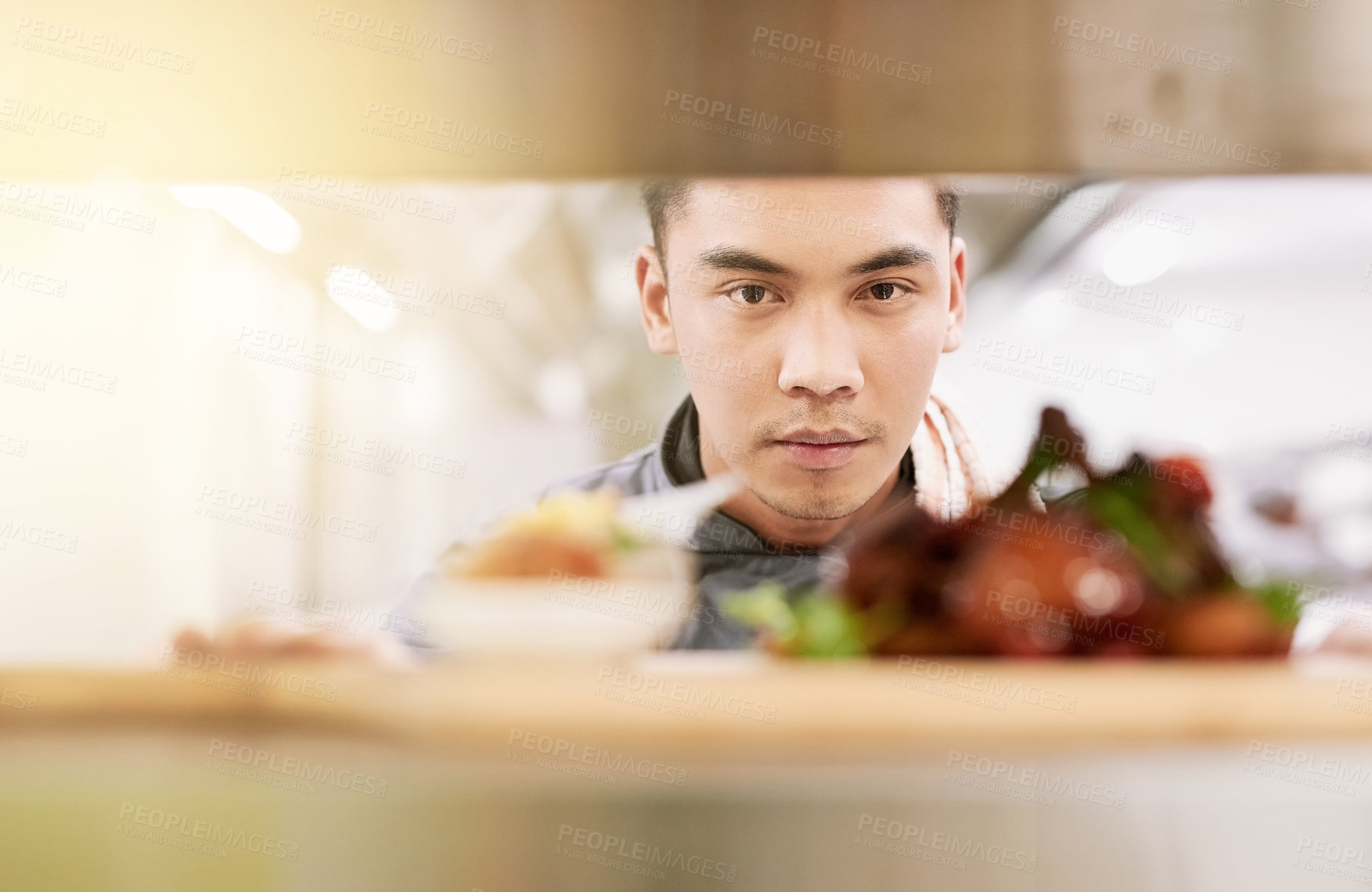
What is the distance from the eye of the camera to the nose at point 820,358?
16.8 inches

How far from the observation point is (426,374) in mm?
633

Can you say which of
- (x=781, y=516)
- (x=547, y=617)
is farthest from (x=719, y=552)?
(x=547, y=617)

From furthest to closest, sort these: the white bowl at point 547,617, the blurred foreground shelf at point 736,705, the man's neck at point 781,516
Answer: the man's neck at point 781,516 < the white bowl at point 547,617 < the blurred foreground shelf at point 736,705

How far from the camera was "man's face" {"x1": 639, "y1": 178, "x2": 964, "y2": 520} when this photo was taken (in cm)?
43

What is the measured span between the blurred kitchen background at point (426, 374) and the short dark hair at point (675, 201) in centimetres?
2

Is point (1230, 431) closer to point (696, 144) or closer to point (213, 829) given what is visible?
point (696, 144)

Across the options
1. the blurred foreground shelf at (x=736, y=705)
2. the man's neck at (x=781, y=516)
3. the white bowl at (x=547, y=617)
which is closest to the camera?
the blurred foreground shelf at (x=736, y=705)

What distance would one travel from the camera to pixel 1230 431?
0.61 metres

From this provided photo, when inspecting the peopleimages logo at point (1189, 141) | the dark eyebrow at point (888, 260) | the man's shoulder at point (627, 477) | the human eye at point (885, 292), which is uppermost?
the dark eyebrow at point (888, 260)

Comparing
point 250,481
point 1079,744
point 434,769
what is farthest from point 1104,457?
point 250,481

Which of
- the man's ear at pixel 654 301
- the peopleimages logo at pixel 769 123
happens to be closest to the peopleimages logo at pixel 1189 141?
the peopleimages logo at pixel 769 123

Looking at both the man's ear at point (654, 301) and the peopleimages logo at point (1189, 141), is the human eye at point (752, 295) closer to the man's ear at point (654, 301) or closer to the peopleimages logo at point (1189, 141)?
the man's ear at point (654, 301)

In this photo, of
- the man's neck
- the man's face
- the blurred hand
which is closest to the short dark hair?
the man's face

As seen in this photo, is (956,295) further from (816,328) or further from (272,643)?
(272,643)
